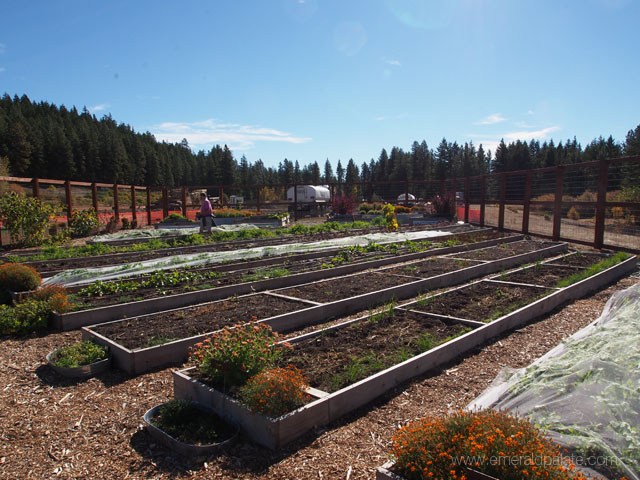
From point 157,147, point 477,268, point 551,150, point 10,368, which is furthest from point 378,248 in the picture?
point 157,147

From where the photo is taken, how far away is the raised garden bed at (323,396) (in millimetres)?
3107

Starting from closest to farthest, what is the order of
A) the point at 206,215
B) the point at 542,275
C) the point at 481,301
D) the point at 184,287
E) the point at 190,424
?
the point at 190,424 → the point at 481,301 → the point at 184,287 → the point at 542,275 → the point at 206,215

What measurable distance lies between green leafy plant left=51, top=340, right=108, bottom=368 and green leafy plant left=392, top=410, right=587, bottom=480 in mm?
3502

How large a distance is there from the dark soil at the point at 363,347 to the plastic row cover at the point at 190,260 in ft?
16.0

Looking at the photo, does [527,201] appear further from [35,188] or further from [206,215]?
[35,188]

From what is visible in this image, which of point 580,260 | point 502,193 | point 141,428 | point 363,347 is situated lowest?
point 141,428

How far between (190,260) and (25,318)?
379 centimetres

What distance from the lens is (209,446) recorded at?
300 centimetres

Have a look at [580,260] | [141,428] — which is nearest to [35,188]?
[141,428]

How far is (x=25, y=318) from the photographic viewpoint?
5621 mm

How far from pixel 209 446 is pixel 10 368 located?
3000 millimetres

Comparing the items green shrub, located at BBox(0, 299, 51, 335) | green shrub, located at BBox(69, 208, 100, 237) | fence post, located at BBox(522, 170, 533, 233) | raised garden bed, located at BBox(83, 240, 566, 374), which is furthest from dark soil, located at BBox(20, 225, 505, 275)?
green shrub, located at BBox(69, 208, 100, 237)

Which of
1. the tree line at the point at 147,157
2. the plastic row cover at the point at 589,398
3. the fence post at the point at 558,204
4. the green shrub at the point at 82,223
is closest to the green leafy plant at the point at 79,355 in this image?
the plastic row cover at the point at 589,398

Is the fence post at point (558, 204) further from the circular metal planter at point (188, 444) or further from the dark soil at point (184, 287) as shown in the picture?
the circular metal planter at point (188, 444)
